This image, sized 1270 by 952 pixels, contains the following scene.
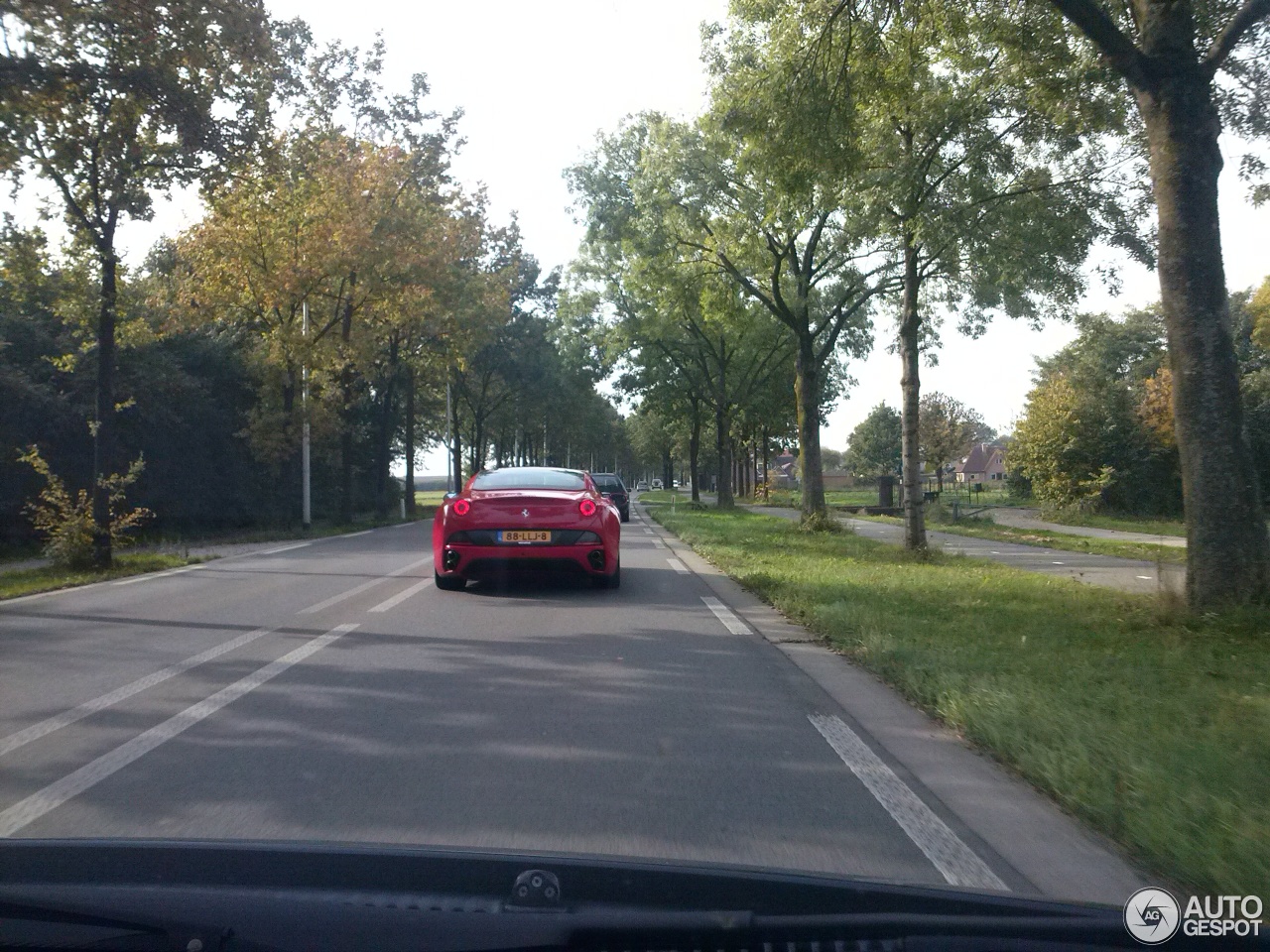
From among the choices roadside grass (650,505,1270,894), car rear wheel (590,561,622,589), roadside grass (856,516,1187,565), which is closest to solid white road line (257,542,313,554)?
car rear wheel (590,561,622,589)

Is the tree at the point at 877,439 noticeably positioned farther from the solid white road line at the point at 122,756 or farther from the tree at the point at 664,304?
the solid white road line at the point at 122,756

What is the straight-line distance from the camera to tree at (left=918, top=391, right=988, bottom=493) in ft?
154

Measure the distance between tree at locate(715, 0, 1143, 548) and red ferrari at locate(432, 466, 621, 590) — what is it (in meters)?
4.64

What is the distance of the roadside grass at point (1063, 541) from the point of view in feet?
60.2

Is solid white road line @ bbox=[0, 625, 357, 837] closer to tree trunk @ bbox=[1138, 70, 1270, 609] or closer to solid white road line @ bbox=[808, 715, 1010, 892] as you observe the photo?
solid white road line @ bbox=[808, 715, 1010, 892]

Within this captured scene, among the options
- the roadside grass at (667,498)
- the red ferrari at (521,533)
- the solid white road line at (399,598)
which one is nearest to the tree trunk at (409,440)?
the roadside grass at (667,498)

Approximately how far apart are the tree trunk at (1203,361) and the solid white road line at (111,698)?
7.73 meters

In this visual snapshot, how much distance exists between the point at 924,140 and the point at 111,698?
462 inches

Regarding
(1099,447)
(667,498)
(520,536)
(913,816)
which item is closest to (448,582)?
(520,536)

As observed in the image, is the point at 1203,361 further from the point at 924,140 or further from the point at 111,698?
the point at 111,698

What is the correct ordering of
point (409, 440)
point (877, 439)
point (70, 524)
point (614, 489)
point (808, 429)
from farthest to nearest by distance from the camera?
1. point (877, 439)
2. point (409, 440)
3. point (614, 489)
4. point (808, 429)
5. point (70, 524)

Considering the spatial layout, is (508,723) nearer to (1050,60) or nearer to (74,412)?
(1050,60)

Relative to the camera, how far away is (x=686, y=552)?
19031 mm

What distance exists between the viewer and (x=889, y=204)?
1381 cm
